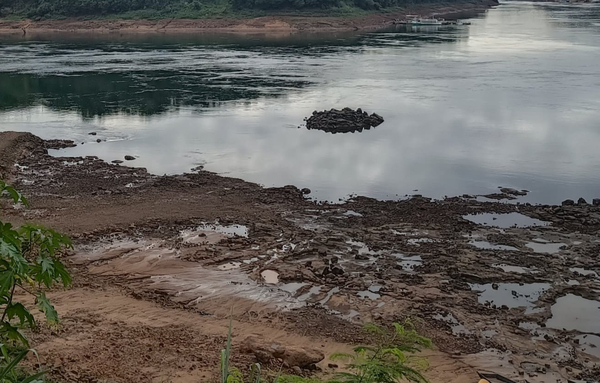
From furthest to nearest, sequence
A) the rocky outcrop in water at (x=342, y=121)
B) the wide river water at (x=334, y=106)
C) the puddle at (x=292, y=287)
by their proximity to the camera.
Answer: the rocky outcrop in water at (x=342, y=121), the wide river water at (x=334, y=106), the puddle at (x=292, y=287)

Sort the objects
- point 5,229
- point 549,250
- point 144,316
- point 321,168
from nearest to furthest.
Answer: point 5,229 < point 144,316 < point 549,250 < point 321,168

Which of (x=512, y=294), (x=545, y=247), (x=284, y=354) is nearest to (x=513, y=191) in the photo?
(x=545, y=247)

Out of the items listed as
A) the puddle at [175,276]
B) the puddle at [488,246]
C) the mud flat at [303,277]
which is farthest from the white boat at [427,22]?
the puddle at [175,276]

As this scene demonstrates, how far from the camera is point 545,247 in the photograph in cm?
1348

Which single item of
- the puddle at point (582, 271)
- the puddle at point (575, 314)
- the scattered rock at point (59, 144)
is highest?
the scattered rock at point (59, 144)

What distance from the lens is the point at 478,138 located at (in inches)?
952

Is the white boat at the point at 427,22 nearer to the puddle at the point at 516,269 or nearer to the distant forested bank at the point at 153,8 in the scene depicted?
the distant forested bank at the point at 153,8

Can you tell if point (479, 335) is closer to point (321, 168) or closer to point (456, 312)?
point (456, 312)

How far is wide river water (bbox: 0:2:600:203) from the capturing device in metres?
19.9

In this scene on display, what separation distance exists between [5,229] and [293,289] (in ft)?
27.2

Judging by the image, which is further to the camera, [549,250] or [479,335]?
[549,250]

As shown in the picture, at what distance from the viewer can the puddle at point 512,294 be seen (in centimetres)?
1112

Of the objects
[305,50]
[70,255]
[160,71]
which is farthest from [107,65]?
[70,255]

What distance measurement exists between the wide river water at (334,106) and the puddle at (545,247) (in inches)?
136
